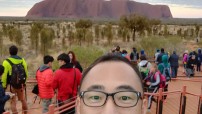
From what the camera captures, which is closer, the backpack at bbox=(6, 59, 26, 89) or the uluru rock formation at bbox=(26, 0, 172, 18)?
the backpack at bbox=(6, 59, 26, 89)

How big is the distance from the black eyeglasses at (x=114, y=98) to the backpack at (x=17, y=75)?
465 cm

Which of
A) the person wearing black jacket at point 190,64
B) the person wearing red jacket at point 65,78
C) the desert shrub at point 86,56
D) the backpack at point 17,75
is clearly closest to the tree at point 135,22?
the desert shrub at point 86,56

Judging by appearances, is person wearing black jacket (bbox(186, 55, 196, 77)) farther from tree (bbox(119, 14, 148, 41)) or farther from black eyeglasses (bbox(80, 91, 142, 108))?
tree (bbox(119, 14, 148, 41))

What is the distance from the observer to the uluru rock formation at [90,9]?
15138 cm

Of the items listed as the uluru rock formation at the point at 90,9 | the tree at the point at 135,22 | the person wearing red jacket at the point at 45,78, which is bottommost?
the person wearing red jacket at the point at 45,78

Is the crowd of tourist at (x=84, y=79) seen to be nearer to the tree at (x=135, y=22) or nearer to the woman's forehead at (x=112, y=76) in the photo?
the woman's forehead at (x=112, y=76)

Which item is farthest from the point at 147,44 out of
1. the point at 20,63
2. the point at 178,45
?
the point at 20,63

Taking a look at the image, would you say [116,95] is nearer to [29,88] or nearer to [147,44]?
[29,88]

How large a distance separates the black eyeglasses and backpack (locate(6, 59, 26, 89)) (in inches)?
183

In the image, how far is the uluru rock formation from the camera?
15138 centimetres

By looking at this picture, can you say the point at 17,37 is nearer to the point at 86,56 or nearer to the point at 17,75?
the point at 86,56

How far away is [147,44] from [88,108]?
19.2 metres

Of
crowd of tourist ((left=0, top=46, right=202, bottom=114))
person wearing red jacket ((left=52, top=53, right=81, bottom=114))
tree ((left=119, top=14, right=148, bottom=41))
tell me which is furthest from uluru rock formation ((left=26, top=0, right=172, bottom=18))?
person wearing red jacket ((left=52, top=53, right=81, bottom=114))

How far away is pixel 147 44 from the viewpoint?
20062 mm
